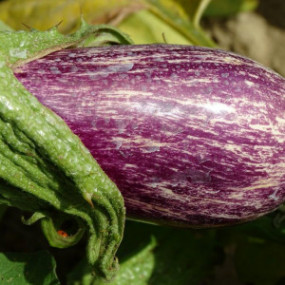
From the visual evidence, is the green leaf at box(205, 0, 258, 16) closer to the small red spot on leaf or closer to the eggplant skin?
the eggplant skin

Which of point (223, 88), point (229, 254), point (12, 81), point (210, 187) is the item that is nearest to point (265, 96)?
point (223, 88)

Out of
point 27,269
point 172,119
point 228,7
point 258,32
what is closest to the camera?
point 172,119

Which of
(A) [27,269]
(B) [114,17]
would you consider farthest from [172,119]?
(B) [114,17]

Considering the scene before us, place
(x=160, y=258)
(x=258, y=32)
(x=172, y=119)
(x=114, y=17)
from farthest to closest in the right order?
(x=258, y=32) → (x=114, y=17) → (x=160, y=258) → (x=172, y=119)

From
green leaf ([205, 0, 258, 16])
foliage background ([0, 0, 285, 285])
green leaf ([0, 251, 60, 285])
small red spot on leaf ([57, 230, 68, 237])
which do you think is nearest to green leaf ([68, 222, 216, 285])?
foliage background ([0, 0, 285, 285])

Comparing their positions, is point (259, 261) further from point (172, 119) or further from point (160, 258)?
point (172, 119)

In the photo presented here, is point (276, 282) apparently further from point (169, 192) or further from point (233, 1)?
point (233, 1)
